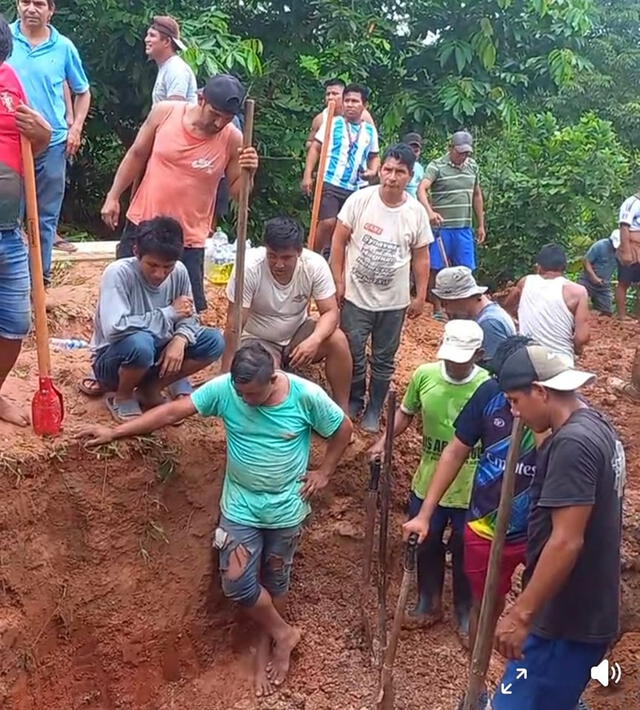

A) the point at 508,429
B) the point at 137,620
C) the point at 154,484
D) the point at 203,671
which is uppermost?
the point at 508,429

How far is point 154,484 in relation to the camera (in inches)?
196

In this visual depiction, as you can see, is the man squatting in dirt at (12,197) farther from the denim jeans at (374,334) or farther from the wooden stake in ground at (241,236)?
the denim jeans at (374,334)

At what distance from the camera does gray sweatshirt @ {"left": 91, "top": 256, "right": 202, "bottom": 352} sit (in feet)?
15.1

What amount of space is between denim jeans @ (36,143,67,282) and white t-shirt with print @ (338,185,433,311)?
1932mm

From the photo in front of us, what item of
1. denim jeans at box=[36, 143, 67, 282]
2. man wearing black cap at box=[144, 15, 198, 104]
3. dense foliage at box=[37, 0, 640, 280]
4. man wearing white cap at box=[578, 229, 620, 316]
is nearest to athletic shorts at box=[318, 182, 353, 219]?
man wearing black cap at box=[144, 15, 198, 104]

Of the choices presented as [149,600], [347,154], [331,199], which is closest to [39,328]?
[149,600]

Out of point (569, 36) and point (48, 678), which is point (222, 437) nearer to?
point (48, 678)

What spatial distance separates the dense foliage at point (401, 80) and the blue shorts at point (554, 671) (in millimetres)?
6439

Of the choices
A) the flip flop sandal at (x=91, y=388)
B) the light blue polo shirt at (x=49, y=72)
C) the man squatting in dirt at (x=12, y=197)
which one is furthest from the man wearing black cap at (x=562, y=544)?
the light blue polo shirt at (x=49, y=72)

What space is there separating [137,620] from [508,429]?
2379 mm

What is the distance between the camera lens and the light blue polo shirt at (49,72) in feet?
18.5

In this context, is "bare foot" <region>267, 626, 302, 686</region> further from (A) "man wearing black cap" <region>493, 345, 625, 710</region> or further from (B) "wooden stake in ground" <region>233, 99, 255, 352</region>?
(A) "man wearing black cap" <region>493, 345, 625, 710</region>

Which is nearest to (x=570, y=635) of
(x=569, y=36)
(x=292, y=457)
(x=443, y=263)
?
(x=292, y=457)

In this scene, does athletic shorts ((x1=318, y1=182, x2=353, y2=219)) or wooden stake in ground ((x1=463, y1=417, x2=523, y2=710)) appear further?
athletic shorts ((x1=318, y1=182, x2=353, y2=219))
